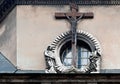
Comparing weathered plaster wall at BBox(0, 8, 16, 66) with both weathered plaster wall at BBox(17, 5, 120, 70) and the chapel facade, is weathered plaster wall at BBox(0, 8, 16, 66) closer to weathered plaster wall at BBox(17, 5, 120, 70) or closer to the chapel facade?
the chapel facade

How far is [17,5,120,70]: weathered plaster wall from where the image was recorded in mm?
41531

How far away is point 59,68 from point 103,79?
3.31m

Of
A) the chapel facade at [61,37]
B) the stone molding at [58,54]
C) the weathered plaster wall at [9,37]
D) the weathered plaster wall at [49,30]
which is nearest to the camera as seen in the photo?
the stone molding at [58,54]

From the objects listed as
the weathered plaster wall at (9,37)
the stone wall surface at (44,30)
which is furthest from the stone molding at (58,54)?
the weathered plaster wall at (9,37)

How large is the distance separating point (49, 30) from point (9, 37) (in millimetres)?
1584

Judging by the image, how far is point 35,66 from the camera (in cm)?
4138

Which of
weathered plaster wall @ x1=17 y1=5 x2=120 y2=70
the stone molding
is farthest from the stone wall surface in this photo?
the stone molding

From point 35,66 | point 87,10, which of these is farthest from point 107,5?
point 35,66

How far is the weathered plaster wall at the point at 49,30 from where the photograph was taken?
4153 centimetres

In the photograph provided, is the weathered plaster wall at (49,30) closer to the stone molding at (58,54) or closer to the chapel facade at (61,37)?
the chapel facade at (61,37)

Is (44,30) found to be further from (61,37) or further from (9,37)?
(9,37)

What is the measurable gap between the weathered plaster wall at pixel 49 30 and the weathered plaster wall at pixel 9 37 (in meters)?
0.27

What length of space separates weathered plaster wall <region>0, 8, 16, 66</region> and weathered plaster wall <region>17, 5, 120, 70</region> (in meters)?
0.27

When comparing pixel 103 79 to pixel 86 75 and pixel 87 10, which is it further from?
pixel 87 10
